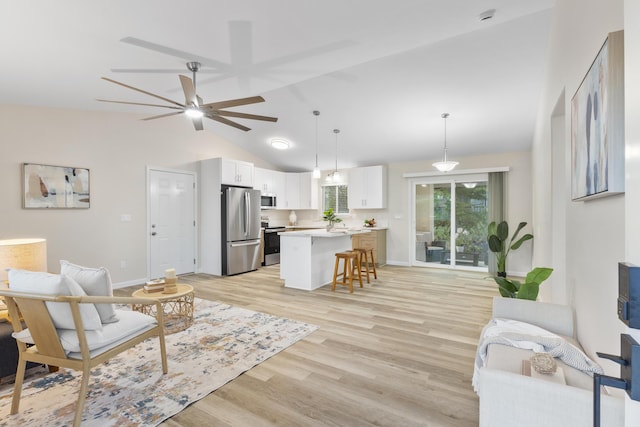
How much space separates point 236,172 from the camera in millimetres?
6312

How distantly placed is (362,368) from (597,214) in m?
1.88

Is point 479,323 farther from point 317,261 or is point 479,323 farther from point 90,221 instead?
point 90,221

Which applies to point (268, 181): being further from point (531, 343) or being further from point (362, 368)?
point (531, 343)

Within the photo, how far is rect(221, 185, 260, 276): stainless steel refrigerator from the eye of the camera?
19.7ft

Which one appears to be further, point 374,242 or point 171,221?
point 374,242

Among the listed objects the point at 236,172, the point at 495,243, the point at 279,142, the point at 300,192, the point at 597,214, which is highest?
the point at 279,142

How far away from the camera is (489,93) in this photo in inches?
163

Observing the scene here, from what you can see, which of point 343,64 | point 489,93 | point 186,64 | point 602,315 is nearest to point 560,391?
point 602,315

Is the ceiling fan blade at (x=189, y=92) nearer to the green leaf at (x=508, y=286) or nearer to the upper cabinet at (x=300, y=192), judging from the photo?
the green leaf at (x=508, y=286)

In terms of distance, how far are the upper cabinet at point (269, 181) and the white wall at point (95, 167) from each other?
1.60m

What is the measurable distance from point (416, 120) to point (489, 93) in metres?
1.17

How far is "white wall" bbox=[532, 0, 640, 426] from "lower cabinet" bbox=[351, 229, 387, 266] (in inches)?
160

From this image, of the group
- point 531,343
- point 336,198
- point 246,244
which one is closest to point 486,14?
point 531,343

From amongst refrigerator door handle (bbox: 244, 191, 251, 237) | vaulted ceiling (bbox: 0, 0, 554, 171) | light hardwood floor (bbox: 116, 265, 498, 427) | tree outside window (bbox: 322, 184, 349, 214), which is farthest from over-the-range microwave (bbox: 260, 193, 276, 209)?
light hardwood floor (bbox: 116, 265, 498, 427)
